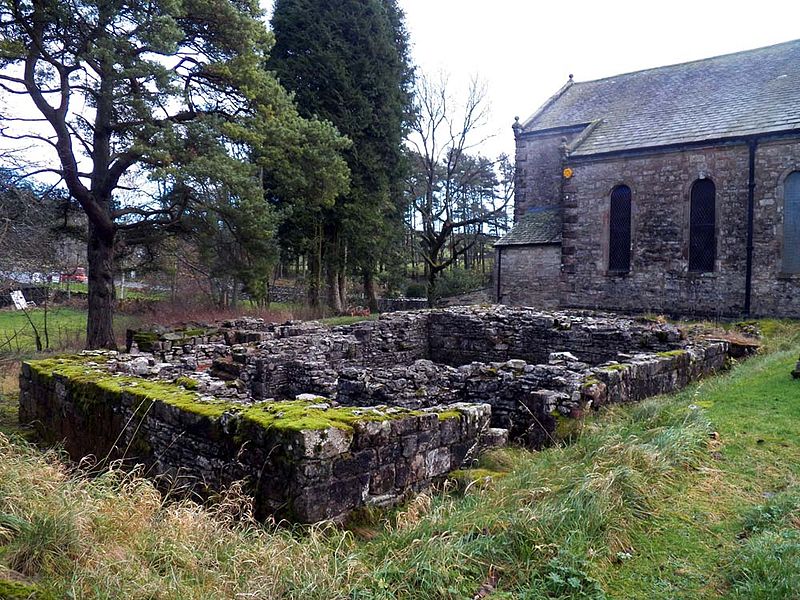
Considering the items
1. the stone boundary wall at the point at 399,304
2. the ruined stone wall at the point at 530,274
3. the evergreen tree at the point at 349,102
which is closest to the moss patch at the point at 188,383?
the evergreen tree at the point at 349,102

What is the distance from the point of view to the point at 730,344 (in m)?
12.7

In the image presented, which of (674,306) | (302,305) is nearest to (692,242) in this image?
(674,306)

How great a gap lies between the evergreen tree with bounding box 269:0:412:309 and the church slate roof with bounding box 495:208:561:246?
5837mm

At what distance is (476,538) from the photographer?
13.0 feet

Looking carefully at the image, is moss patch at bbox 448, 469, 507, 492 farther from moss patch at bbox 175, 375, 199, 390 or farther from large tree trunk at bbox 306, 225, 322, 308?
large tree trunk at bbox 306, 225, 322, 308

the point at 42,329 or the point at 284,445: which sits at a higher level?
the point at 284,445

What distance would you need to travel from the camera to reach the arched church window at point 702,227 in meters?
19.7

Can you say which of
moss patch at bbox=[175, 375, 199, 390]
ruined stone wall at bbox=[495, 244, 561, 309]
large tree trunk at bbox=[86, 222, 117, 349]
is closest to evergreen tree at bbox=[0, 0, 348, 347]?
large tree trunk at bbox=[86, 222, 117, 349]

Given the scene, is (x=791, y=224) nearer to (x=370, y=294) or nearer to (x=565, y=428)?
(x=565, y=428)

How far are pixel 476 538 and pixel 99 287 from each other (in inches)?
547

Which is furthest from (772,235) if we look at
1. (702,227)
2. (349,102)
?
(349,102)

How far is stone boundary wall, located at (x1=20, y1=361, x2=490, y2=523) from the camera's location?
4520 mm

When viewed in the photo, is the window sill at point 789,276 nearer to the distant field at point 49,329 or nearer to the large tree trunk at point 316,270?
the large tree trunk at point 316,270

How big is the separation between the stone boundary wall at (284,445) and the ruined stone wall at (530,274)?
18.9 meters
